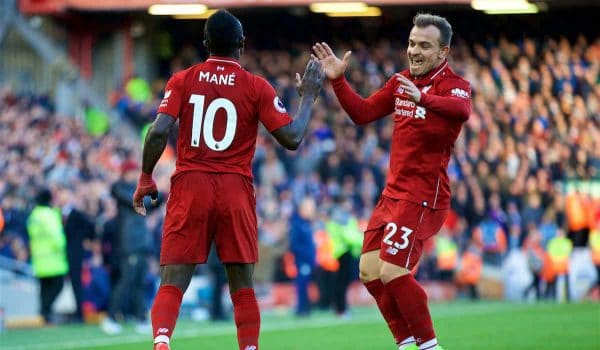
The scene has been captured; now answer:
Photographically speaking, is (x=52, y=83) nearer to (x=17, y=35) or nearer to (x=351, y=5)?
(x=17, y=35)

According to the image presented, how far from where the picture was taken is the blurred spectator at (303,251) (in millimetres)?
20828

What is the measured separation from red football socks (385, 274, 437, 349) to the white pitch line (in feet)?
19.1

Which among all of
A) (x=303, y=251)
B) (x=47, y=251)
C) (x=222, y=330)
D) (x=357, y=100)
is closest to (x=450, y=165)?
(x=303, y=251)

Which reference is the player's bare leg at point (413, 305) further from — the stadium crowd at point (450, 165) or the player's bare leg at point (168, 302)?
the stadium crowd at point (450, 165)

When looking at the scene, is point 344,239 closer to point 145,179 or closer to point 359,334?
point 359,334

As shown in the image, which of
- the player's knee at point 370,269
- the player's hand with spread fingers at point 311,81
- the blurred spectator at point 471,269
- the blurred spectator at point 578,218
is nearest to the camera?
the player's hand with spread fingers at point 311,81

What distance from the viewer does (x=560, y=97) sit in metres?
29.6

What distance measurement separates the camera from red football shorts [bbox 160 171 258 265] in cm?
883

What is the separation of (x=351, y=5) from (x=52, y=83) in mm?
7634

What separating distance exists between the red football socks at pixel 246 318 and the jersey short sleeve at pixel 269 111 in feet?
3.70

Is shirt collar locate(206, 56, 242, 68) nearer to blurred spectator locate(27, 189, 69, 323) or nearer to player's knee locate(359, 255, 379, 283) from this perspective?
player's knee locate(359, 255, 379, 283)

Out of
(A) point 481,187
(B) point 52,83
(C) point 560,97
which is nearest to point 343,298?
(A) point 481,187

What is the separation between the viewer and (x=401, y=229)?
31.2ft

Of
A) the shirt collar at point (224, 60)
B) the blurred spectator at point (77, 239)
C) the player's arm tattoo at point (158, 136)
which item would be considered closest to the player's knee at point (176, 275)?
the player's arm tattoo at point (158, 136)
